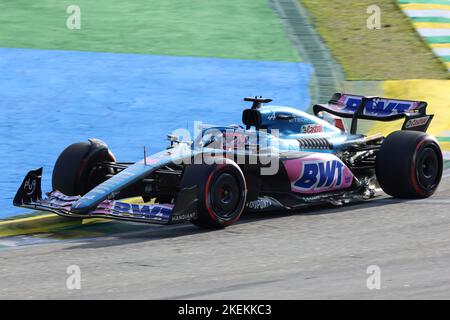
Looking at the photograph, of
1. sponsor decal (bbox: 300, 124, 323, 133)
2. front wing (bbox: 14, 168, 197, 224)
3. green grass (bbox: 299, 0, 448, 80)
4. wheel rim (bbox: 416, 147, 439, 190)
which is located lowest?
front wing (bbox: 14, 168, 197, 224)

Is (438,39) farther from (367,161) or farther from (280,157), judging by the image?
(280,157)

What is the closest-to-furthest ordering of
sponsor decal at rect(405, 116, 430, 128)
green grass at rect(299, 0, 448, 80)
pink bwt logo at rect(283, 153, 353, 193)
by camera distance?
pink bwt logo at rect(283, 153, 353, 193) < sponsor decal at rect(405, 116, 430, 128) < green grass at rect(299, 0, 448, 80)

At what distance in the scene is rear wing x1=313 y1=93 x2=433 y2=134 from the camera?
11867 mm

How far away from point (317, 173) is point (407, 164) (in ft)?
3.38

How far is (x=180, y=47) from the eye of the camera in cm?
1784

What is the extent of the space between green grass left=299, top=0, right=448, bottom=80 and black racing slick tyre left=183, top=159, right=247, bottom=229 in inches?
294

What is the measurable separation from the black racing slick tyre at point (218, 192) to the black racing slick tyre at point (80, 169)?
1.48 meters

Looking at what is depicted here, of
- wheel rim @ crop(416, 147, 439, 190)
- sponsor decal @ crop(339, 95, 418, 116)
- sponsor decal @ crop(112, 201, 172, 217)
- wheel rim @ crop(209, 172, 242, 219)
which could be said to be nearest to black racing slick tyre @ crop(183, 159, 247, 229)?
wheel rim @ crop(209, 172, 242, 219)

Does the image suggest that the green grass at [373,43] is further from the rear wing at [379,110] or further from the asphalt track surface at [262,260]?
the asphalt track surface at [262,260]

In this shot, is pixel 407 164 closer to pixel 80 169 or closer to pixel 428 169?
pixel 428 169

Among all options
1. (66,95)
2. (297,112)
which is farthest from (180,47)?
(297,112)

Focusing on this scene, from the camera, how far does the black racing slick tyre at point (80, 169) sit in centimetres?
1073

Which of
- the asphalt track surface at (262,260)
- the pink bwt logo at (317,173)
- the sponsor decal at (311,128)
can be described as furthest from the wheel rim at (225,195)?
the sponsor decal at (311,128)

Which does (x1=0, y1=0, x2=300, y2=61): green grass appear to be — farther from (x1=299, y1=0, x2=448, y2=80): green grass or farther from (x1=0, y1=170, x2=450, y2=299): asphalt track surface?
(x1=0, y1=170, x2=450, y2=299): asphalt track surface
